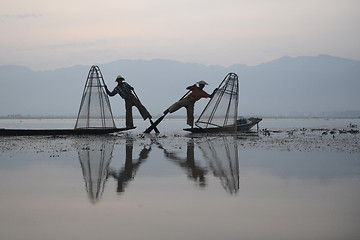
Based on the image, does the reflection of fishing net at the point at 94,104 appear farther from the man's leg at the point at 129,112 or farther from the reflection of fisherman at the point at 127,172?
the reflection of fisherman at the point at 127,172

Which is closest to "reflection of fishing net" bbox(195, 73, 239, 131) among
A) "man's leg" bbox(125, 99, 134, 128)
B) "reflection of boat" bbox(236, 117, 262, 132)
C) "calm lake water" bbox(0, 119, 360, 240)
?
"reflection of boat" bbox(236, 117, 262, 132)

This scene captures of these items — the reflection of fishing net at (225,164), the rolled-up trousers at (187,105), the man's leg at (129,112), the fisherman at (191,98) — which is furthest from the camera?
the man's leg at (129,112)

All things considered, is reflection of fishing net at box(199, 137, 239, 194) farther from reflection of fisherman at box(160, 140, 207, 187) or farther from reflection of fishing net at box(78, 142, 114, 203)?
reflection of fishing net at box(78, 142, 114, 203)

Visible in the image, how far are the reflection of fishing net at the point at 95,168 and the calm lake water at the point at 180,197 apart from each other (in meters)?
0.03

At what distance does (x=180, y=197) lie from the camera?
9.35 meters

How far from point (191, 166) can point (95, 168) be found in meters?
2.78

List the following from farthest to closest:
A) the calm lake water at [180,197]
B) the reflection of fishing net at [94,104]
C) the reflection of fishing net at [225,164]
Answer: the reflection of fishing net at [94,104], the reflection of fishing net at [225,164], the calm lake water at [180,197]

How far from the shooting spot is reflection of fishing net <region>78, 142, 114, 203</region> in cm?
1020

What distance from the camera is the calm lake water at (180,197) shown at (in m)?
6.93

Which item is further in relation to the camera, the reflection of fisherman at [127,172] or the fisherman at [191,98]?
the fisherman at [191,98]

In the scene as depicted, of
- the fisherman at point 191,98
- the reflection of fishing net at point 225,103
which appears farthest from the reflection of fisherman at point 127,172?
the fisherman at point 191,98

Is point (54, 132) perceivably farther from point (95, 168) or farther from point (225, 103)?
point (95, 168)

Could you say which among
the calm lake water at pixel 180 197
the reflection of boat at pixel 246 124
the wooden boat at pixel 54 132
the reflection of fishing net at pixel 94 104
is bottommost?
the calm lake water at pixel 180 197

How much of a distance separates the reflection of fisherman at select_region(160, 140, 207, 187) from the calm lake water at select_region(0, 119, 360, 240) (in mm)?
28
